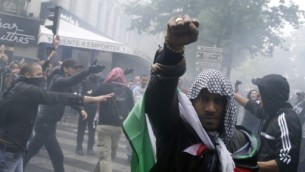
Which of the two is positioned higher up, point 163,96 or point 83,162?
point 163,96

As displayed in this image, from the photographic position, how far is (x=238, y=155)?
2.13m

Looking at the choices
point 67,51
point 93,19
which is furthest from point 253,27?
point 93,19

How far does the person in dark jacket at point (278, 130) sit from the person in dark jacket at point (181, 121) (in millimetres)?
760

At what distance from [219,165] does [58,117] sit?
4.94 metres

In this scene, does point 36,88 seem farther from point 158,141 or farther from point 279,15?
point 279,15

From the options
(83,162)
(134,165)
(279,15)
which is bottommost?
(83,162)

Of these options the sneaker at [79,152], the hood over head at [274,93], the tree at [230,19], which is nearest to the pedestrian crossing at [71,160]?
the sneaker at [79,152]

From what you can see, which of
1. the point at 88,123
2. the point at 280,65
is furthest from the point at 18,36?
the point at 280,65

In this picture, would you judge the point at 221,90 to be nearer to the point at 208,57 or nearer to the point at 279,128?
the point at 279,128

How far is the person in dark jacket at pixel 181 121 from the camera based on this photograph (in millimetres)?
1814

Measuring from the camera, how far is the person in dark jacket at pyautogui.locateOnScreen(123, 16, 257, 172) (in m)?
1.81

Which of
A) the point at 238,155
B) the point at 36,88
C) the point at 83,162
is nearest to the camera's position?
the point at 238,155

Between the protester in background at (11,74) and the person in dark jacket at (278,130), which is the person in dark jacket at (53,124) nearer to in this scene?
the protester in background at (11,74)

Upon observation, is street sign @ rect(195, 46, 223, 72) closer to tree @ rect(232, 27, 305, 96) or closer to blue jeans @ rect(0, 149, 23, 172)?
blue jeans @ rect(0, 149, 23, 172)
